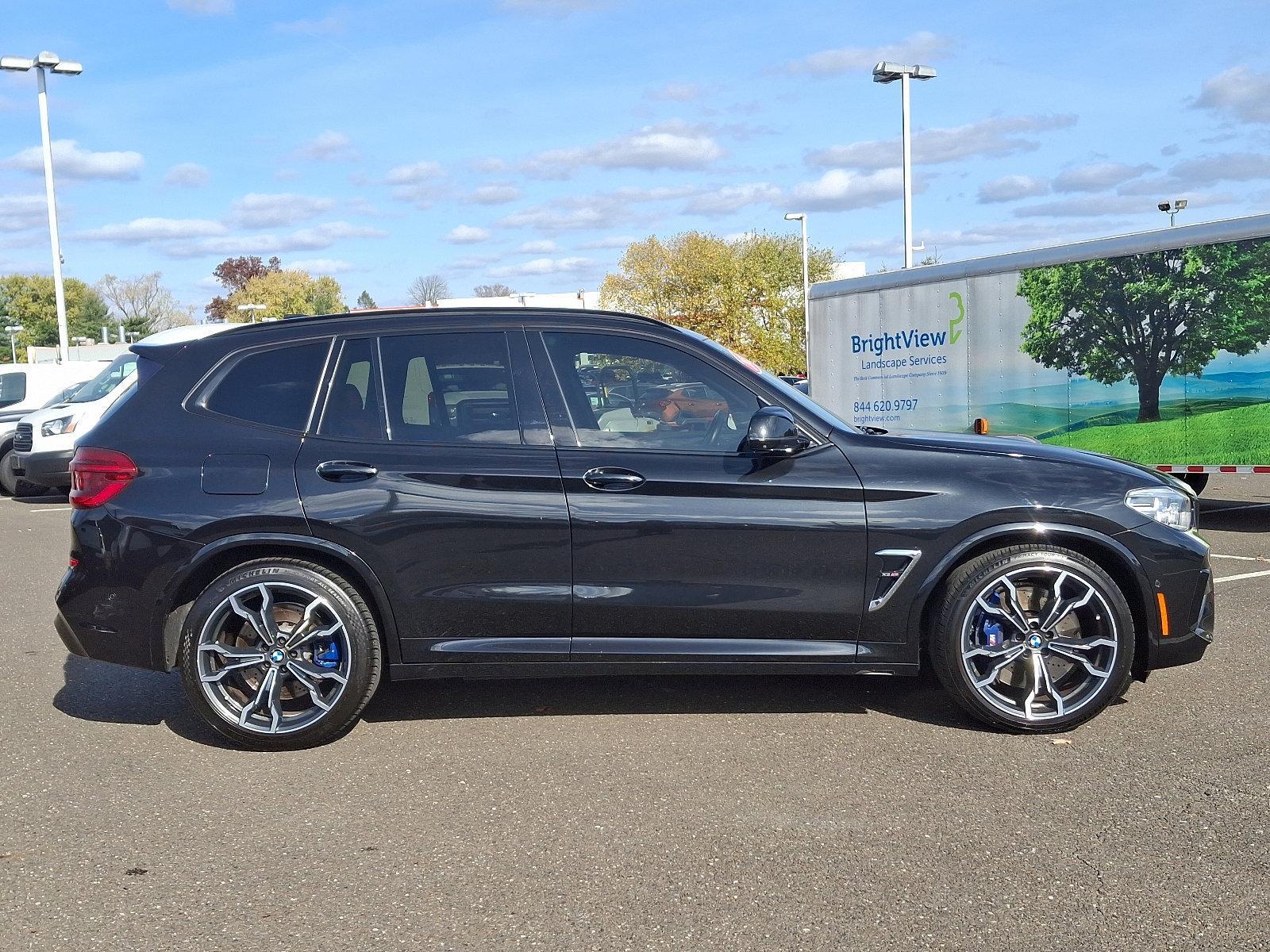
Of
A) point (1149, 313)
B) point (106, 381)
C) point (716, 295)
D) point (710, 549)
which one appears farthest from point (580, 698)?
point (716, 295)

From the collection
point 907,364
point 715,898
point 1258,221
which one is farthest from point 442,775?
point 907,364

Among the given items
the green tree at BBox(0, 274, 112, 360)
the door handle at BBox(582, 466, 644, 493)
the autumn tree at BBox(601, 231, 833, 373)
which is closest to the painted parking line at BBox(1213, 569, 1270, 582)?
the door handle at BBox(582, 466, 644, 493)

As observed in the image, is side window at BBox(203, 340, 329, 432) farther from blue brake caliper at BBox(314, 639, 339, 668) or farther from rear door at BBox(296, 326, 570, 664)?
blue brake caliper at BBox(314, 639, 339, 668)

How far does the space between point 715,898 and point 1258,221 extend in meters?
9.78

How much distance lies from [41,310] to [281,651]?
347 feet

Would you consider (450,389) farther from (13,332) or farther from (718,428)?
(13,332)

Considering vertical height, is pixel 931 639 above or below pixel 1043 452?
below

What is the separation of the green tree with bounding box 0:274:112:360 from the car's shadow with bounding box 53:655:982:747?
100 metres

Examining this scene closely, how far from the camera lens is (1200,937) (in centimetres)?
314

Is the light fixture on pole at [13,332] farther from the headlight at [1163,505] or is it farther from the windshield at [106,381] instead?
the headlight at [1163,505]

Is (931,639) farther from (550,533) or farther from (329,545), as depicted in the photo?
(329,545)

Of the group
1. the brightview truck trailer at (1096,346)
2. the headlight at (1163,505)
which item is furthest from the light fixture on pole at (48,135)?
the headlight at (1163,505)

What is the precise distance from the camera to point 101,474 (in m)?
4.91

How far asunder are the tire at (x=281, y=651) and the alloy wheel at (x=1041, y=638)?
95.5 inches
